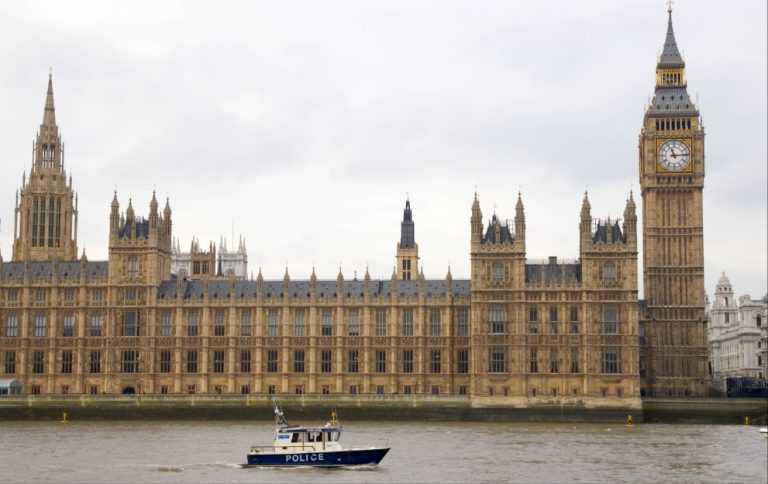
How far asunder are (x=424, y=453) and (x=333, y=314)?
5495cm

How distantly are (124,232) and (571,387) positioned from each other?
2108 inches

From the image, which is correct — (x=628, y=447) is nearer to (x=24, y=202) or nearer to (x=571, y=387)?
(x=571, y=387)

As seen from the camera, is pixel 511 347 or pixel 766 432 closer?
pixel 766 432

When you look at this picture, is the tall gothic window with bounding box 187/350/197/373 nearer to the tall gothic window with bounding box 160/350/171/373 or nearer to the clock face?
the tall gothic window with bounding box 160/350/171/373

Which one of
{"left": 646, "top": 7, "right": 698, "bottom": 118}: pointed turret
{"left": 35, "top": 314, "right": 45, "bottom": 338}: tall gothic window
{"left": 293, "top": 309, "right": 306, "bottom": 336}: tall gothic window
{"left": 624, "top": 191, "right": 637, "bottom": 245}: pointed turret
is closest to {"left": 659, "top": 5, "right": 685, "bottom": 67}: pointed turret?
{"left": 646, "top": 7, "right": 698, "bottom": 118}: pointed turret

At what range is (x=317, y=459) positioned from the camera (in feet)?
275

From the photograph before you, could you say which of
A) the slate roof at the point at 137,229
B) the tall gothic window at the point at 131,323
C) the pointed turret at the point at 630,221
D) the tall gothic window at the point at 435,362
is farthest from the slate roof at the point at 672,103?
the tall gothic window at the point at 131,323

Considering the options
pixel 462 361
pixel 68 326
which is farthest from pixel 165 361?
pixel 462 361

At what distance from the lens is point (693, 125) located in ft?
493

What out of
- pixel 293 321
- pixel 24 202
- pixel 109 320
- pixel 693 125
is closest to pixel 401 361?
pixel 293 321

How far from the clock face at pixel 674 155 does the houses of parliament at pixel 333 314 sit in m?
0.16

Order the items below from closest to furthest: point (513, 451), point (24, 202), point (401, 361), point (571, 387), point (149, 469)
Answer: point (149, 469) < point (513, 451) < point (571, 387) < point (401, 361) < point (24, 202)

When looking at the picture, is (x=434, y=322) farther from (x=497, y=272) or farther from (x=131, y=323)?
(x=131, y=323)

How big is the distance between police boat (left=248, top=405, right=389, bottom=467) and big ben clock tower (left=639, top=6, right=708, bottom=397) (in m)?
69.4
